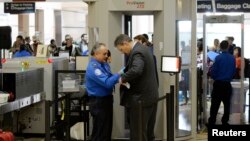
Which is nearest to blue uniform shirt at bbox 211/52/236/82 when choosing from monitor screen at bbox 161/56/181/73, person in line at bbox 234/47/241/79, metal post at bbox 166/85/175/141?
person in line at bbox 234/47/241/79

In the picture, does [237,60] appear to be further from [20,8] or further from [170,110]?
[20,8]

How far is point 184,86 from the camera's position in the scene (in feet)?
29.2

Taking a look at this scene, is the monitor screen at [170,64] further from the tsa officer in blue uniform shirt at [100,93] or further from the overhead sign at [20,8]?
the overhead sign at [20,8]

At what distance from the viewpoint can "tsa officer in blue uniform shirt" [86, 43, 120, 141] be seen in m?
6.89

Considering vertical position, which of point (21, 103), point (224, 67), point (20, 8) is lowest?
point (21, 103)

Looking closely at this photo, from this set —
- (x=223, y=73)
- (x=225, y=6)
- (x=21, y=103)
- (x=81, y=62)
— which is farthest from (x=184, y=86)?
(x=225, y=6)

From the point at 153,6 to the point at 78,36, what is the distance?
17.3m

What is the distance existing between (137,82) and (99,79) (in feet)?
1.89

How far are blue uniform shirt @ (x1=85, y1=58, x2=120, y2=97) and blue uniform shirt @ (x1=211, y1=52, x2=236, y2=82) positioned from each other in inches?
123

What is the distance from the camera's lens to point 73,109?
8820mm

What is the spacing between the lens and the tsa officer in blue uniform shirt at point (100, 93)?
22.6 feet

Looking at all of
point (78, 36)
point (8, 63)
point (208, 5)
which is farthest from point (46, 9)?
point (8, 63)

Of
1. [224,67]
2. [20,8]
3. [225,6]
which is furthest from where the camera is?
[20,8]

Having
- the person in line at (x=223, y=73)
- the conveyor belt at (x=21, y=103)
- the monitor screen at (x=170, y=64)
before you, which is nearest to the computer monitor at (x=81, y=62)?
the conveyor belt at (x=21, y=103)
